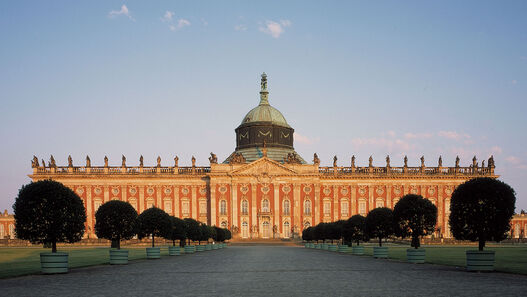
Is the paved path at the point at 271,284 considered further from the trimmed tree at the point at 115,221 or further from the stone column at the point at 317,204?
the stone column at the point at 317,204

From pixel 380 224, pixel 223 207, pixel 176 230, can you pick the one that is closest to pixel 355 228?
pixel 380 224

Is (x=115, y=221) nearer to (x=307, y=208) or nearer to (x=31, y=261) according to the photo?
(x=31, y=261)

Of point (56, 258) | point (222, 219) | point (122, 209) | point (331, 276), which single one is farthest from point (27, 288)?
point (222, 219)

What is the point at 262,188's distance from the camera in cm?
8512

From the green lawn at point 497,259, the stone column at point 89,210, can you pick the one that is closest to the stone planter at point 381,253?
the green lawn at point 497,259

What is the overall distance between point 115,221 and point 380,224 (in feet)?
62.2

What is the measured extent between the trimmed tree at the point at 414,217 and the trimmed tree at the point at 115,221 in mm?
17341

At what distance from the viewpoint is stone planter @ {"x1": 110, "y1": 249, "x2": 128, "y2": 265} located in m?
25.8

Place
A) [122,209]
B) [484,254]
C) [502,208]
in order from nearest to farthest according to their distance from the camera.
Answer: [484,254], [502,208], [122,209]

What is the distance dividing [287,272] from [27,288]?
31.2ft

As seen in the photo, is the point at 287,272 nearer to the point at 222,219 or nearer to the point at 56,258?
the point at 56,258

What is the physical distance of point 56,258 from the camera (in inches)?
787

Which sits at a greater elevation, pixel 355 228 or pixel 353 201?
pixel 355 228

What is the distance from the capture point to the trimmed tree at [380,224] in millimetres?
37000
